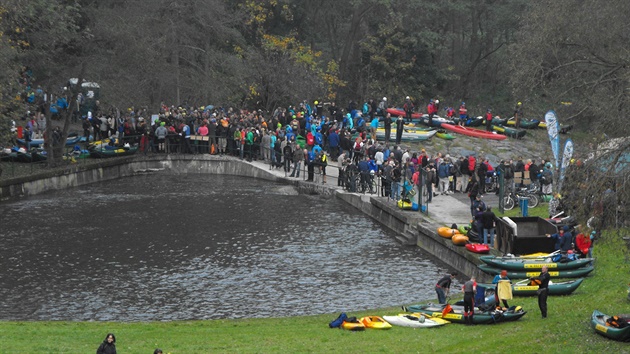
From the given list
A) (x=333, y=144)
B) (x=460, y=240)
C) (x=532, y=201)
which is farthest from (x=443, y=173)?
(x=460, y=240)

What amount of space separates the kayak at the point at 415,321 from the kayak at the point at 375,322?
0.26 metres

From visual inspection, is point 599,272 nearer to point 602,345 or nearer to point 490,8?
point 602,345

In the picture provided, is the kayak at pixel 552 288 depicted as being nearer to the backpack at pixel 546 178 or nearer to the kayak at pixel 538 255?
the kayak at pixel 538 255

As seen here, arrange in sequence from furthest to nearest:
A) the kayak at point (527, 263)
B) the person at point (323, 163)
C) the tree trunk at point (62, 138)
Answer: the tree trunk at point (62, 138)
the person at point (323, 163)
the kayak at point (527, 263)

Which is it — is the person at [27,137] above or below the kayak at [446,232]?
above

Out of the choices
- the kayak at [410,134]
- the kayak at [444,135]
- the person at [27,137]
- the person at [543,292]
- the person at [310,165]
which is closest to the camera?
the person at [543,292]

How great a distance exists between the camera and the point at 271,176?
50.7 m

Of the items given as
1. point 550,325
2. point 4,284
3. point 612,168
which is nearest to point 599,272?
point 550,325

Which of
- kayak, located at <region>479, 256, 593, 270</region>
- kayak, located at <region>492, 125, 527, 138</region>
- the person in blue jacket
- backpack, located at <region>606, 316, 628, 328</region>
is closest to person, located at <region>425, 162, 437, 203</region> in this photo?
the person in blue jacket

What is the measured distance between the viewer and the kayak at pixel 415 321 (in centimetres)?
2527

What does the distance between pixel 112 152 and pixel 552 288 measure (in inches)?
1222

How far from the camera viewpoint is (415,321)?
1003 inches

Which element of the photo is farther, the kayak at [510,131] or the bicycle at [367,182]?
the kayak at [510,131]

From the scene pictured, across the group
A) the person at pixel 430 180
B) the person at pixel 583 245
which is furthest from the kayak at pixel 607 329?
the person at pixel 430 180
